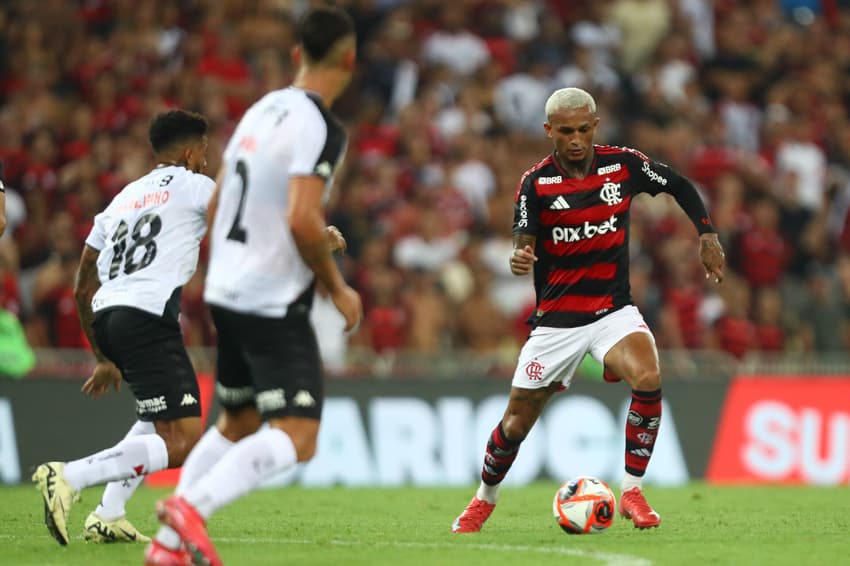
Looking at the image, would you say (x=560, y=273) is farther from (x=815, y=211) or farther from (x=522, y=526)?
(x=815, y=211)

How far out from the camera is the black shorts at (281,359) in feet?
22.5

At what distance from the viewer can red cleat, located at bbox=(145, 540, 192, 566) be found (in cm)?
652

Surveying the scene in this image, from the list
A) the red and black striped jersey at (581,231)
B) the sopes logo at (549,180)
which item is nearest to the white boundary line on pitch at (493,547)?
the red and black striped jersey at (581,231)

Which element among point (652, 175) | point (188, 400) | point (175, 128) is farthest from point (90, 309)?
point (652, 175)

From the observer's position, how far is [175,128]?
8.98 meters

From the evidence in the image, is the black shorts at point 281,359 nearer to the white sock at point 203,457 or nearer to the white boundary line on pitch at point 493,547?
the white sock at point 203,457

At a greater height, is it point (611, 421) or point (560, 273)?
point (560, 273)

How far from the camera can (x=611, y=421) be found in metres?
17.1

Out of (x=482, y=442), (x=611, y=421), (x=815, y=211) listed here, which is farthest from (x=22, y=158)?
(x=815, y=211)

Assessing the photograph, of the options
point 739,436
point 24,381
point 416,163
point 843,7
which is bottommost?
point 739,436

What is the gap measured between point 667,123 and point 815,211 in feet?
8.64

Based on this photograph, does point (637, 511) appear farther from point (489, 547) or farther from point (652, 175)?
point (652, 175)

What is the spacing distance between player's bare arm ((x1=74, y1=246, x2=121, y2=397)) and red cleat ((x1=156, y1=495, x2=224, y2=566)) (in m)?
2.64

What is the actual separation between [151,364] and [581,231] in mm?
3037
